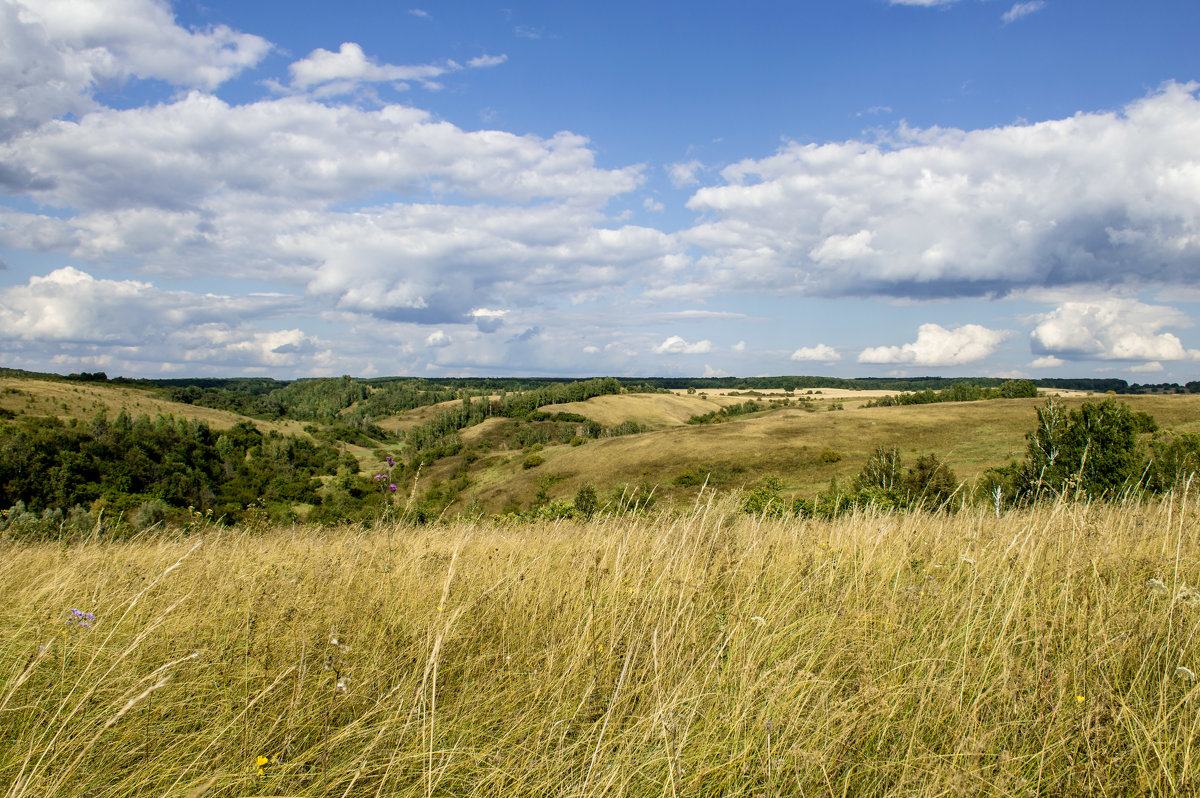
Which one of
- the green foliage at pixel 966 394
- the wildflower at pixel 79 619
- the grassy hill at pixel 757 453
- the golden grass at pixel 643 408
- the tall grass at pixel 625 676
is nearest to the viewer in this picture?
the tall grass at pixel 625 676

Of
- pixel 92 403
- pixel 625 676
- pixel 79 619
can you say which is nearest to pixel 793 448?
pixel 625 676

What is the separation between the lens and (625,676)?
8.55 ft

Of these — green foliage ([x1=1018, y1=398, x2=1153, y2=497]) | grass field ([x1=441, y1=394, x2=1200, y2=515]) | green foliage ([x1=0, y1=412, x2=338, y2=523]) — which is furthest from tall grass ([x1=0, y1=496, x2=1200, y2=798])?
green foliage ([x1=0, y1=412, x2=338, y2=523])

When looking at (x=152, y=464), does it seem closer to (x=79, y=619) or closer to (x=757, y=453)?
(x=757, y=453)

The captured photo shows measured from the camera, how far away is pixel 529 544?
5.64 m

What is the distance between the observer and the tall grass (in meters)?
1.97

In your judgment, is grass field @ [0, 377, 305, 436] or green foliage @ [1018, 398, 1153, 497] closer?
green foliage @ [1018, 398, 1153, 497]

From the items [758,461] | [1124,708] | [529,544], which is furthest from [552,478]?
[1124,708]

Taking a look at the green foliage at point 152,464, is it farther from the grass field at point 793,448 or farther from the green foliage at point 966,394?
the green foliage at point 966,394

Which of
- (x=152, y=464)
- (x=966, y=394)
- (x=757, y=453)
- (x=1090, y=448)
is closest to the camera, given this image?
(x=1090, y=448)

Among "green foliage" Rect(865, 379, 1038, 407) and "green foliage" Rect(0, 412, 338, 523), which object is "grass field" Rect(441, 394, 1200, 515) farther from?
"green foliage" Rect(0, 412, 338, 523)

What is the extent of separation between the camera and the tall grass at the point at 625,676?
6.46ft

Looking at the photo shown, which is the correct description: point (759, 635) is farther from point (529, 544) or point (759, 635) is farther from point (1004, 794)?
point (529, 544)

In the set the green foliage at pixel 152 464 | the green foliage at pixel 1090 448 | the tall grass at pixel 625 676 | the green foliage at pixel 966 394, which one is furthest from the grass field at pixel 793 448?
the tall grass at pixel 625 676
